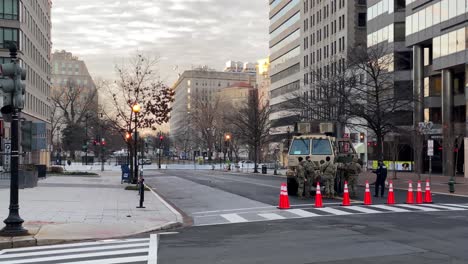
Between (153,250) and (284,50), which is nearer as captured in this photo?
(153,250)

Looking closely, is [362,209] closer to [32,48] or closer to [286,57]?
[32,48]

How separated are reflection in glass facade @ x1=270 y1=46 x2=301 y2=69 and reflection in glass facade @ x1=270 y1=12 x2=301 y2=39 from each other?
221 inches

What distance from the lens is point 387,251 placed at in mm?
10320

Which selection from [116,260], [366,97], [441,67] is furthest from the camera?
[441,67]

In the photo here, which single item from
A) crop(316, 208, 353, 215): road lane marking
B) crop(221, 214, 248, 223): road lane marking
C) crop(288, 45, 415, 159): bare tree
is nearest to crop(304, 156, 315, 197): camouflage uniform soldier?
crop(316, 208, 353, 215): road lane marking

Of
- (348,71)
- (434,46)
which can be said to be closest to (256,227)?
(348,71)

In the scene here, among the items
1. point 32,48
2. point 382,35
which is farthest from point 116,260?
point 32,48

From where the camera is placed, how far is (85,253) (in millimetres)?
10570

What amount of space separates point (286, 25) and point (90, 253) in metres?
109

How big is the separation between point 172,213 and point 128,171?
19135 mm

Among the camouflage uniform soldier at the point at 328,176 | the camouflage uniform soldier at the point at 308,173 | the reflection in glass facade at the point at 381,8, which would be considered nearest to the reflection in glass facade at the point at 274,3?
the reflection in glass facade at the point at 381,8

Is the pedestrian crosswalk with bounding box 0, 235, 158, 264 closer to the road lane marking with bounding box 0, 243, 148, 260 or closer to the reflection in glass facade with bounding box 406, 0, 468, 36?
the road lane marking with bounding box 0, 243, 148, 260

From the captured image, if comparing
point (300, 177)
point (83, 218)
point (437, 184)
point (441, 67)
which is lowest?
point (437, 184)

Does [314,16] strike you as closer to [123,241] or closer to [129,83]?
[129,83]
